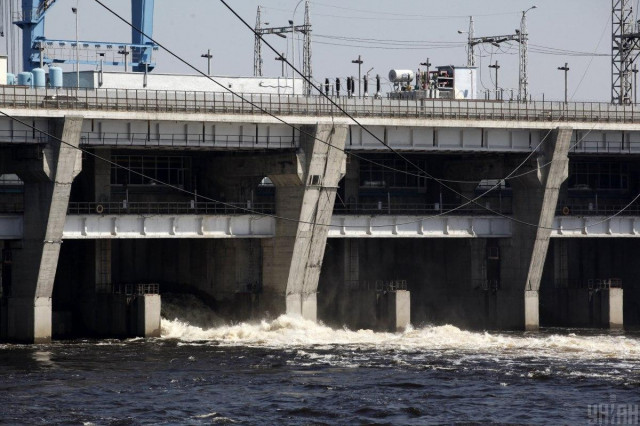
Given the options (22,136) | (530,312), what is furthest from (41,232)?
(530,312)

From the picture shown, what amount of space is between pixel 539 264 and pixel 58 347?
34982 mm

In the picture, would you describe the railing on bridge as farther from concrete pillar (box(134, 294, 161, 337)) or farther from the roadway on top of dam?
concrete pillar (box(134, 294, 161, 337))

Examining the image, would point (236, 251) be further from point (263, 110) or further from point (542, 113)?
point (542, 113)

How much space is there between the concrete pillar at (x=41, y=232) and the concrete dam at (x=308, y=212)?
0.11 metres

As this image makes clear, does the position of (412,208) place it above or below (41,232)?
above

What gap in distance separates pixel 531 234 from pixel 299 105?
1985cm

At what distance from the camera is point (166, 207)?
96.1m

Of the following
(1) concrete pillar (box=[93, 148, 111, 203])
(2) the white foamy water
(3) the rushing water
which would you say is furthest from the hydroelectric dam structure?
(3) the rushing water

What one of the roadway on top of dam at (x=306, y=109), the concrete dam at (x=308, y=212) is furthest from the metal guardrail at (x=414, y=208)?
the roadway on top of dam at (x=306, y=109)

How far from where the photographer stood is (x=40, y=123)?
80000 mm

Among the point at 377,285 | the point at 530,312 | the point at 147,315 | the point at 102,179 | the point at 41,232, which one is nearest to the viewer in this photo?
the point at 41,232

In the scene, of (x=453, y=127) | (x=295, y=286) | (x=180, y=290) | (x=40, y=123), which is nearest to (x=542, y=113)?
(x=453, y=127)

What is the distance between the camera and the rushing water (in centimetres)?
5694

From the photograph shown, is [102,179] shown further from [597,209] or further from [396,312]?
[597,209]
